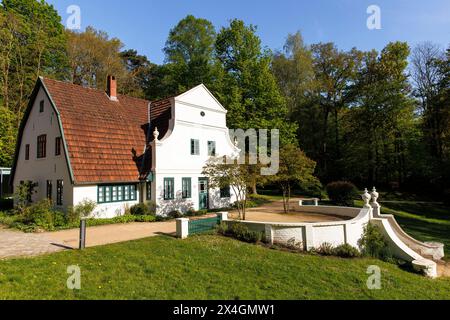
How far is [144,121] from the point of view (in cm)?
2155

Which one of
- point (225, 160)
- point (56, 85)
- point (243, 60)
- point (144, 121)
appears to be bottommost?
point (225, 160)

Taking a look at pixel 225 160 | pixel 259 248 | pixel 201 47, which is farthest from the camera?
pixel 201 47

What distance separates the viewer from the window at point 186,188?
19547 mm

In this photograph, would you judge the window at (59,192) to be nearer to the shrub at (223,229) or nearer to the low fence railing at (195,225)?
the low fence railing at (195,225)

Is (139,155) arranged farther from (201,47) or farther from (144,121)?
(201,47)

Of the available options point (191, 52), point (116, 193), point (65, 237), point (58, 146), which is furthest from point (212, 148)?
point (191, 52)

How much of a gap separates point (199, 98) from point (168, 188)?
7163 mm

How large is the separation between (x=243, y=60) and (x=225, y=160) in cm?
1779

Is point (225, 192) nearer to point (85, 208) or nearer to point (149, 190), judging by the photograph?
point (149, 190)

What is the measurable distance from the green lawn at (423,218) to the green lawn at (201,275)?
7.20 metres

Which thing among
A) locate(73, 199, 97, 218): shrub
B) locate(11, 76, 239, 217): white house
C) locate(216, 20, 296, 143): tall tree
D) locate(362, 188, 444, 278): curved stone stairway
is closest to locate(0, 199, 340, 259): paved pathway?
locate(73, 199, 97, 218): shrub

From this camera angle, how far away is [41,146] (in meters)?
18.7

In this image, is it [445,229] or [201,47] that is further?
[201,47]
